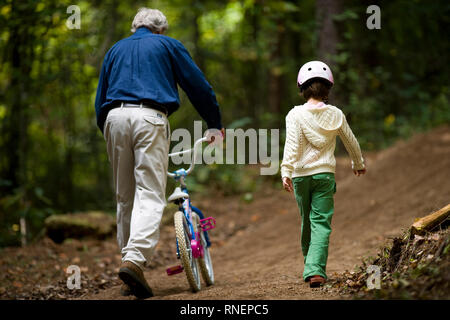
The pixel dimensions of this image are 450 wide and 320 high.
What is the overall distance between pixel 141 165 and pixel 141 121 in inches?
13.2

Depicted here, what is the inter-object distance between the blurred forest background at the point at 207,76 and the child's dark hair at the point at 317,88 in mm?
4025

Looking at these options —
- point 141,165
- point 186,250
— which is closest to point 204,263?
point 186,250

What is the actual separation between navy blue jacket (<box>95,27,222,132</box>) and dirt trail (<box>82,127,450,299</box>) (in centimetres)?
152

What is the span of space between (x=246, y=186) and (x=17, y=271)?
5039 millimetres

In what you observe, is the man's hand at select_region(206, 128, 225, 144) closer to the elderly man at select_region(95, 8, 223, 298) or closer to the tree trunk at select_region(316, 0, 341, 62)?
the elderly man at select_region(95, 8, 223, 298)

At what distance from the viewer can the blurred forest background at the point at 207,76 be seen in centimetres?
736

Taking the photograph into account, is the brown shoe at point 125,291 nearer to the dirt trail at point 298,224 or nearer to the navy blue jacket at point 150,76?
the dirt trail at point 298,224

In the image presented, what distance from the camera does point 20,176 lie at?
7.42 meters

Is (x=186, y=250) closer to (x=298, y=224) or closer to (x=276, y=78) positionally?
(x=298, y=224)

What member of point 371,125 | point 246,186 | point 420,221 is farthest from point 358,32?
point 420,221

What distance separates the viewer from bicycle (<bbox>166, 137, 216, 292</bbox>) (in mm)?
3756

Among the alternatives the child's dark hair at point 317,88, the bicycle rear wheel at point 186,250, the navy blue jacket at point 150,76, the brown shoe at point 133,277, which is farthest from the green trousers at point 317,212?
the brown shoe at point 133,277

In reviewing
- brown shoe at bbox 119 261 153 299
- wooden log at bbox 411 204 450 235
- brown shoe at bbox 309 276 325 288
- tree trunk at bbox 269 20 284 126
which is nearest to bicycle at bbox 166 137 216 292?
brown shoe at bbox 119 261 153 299
